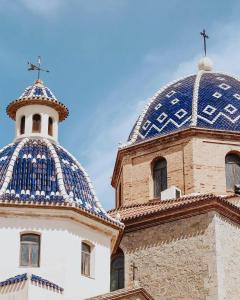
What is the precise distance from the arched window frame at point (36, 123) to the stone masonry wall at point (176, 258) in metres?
4.15

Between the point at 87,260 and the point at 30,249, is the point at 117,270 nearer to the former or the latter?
the point at 87,260

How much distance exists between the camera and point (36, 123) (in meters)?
19.9

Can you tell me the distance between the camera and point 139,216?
845 inches

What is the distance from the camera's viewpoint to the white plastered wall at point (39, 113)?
64.7ft

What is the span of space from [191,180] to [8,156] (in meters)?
6.51

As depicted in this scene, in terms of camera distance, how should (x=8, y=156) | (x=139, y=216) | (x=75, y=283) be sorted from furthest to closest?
(x=139, y=216) < (x=8, y=156) < (x=75, y=283)

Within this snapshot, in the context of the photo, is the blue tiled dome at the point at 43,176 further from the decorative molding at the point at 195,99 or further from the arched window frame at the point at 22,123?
the decorative molding at the point at 195,99

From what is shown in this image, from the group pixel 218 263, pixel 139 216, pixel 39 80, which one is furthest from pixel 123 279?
pixel 39 80

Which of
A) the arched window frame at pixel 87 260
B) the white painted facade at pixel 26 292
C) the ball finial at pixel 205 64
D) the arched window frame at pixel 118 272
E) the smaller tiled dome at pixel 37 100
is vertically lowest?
the white painted facade at pixel 26 292

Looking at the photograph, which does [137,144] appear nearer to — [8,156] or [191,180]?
[191,180]

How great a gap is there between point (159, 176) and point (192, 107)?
2.50 m

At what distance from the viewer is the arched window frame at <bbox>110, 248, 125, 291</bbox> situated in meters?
21.7

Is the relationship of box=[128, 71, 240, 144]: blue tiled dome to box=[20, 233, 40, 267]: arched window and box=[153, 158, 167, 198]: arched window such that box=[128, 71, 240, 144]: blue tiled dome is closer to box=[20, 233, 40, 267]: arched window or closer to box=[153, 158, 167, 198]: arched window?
box=[153, 158, 167, 198]: arched window

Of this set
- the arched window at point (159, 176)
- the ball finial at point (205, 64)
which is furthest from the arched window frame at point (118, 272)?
the ball finial at point (205, 64)
